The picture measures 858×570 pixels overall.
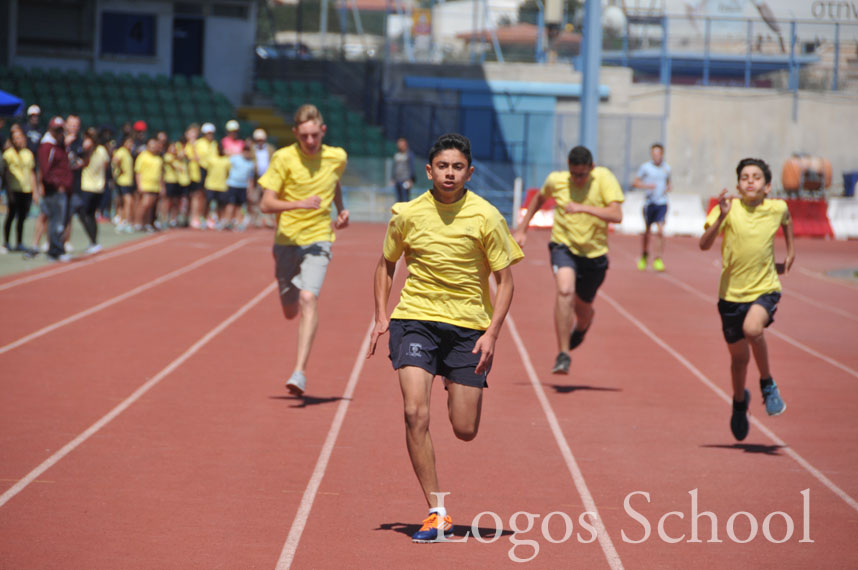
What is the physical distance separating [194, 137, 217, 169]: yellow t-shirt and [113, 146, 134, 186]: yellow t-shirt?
196cm

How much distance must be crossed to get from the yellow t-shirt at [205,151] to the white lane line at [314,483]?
635 inches

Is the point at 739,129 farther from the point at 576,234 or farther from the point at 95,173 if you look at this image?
the point at 576,234

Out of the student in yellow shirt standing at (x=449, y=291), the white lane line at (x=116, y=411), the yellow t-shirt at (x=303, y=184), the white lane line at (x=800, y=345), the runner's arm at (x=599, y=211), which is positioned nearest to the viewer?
the student in yellow shirt standing at (x=449, y=291)

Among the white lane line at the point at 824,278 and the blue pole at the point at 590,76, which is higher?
the blue pole at the point at 590,76

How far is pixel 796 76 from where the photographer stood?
41375 mm

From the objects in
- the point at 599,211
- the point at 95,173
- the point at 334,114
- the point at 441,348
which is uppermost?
the point at 334,114

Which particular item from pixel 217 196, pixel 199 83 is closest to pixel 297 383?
pixel 217 196

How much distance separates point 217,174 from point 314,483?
63.4ft

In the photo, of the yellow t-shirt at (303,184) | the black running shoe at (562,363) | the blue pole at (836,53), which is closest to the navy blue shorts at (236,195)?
the black running shoe at (562,363)

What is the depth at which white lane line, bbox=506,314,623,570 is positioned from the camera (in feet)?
19.6

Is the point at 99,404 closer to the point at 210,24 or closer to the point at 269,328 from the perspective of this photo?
the point at 269,328

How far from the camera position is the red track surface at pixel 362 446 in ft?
19.7

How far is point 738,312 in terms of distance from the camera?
832 centimetres

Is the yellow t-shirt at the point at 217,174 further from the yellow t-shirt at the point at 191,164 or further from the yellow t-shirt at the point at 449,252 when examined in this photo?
the yellow t-shirt at the point at 449,252
